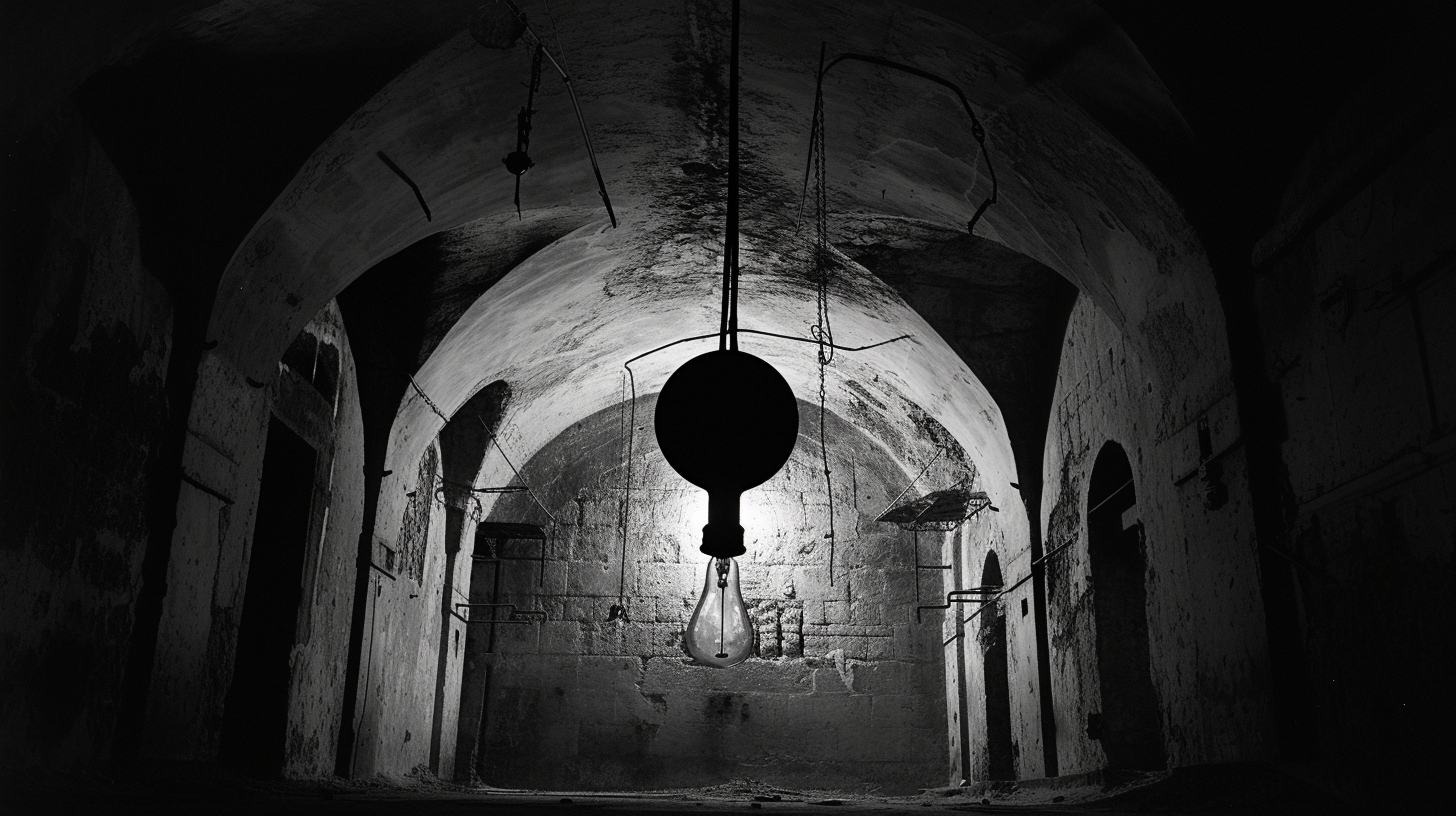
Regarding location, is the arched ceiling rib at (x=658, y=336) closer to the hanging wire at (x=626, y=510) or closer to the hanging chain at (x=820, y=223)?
the hanging chain at (x=820, y=223)

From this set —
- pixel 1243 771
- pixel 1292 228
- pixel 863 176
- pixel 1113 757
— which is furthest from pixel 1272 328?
pixel 1113 757

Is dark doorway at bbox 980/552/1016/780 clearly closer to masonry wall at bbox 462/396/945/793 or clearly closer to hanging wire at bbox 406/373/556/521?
masonry wall at bbox 462/396/945/793

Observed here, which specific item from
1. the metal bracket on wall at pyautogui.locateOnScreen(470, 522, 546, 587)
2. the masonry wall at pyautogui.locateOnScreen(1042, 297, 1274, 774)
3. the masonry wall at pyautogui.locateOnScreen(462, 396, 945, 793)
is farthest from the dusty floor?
the masonry wall at pyautogui.locateOnScreen(462, 396, 945, 793)

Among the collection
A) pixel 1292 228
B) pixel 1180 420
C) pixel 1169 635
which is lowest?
pixel 1169 635

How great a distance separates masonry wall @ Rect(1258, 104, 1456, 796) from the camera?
325 centimetres

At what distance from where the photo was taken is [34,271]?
12.2 feet

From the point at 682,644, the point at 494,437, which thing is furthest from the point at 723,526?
the point at 682,644

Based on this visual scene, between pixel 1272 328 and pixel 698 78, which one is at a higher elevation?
pixel 698 78

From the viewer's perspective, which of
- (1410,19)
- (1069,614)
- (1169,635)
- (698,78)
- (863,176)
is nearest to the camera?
(1410,19)

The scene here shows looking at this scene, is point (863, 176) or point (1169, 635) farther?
point (863, 176)

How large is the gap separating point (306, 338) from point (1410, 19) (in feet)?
19.4

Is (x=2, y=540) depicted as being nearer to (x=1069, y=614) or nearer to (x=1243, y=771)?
(x=1243, y=771)

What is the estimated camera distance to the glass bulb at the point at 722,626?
29.9 ft

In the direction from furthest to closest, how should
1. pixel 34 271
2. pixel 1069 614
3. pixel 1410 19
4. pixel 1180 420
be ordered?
pixel 1069 614
pixel 1180 420
pixel 34 271
pixel 1410 19
